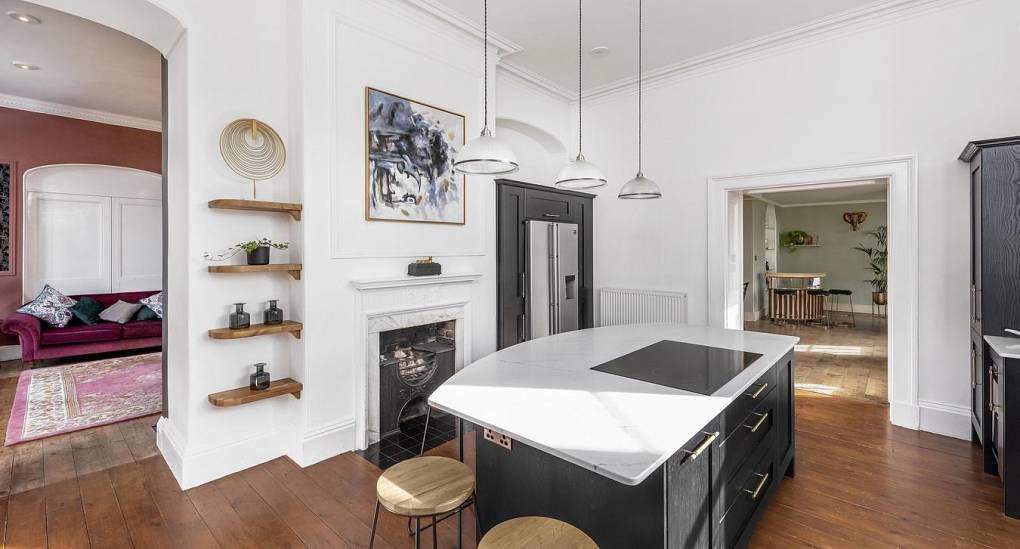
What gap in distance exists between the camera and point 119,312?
5496 millimetres

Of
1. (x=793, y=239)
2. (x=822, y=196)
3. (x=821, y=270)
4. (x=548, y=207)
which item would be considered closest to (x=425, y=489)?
(x=548, y=207)

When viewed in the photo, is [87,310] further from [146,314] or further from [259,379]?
[259,379]

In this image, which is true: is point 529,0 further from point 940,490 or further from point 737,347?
point 940,490

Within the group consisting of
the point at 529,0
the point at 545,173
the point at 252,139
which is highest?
the point at 529,0

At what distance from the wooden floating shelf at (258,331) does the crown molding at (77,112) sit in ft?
16.3

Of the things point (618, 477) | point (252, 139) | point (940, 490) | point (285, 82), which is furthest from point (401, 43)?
point (940, 490)

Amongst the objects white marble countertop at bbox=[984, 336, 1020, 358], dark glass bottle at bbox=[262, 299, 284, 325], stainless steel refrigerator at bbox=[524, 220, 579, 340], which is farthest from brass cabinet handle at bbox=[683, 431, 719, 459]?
stainless steel refrigerator at bbox=[524, 220, 579, 340]

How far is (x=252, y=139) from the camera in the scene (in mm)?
2684

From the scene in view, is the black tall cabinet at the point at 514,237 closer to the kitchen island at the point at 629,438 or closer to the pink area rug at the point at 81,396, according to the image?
the kitchen island at the point at 629,438

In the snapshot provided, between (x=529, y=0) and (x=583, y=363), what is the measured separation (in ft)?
8.82

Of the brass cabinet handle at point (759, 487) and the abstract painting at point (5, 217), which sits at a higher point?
the abstract painting at point (5, 217)

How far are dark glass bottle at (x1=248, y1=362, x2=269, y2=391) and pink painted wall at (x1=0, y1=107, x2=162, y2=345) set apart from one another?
4.75 metres

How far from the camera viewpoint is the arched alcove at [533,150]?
4.82 metres

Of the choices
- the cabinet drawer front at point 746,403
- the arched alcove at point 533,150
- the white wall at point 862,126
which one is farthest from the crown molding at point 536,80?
the cabinet drawer front at point 746,403
